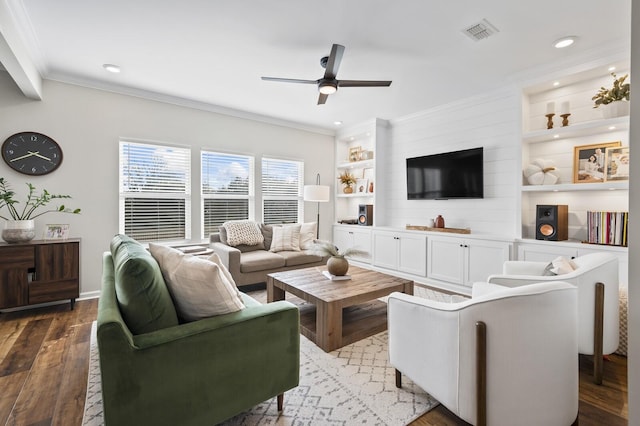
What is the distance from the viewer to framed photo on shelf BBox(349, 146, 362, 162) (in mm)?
5840

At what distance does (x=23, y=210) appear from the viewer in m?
3.32

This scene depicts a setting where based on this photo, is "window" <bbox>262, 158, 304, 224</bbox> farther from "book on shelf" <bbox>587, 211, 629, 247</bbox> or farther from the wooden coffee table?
"book on shelf" <bbox>587, 211, 629, 247</bbox>

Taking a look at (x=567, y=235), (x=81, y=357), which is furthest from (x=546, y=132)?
(x=81, y=357)

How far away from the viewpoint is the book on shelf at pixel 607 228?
280 cm

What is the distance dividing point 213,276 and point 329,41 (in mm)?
2348

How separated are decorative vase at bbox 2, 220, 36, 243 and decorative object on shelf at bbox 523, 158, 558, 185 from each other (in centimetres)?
555

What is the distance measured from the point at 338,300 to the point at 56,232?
334 centimetres

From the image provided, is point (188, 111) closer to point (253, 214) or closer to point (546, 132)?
point (253, 214)

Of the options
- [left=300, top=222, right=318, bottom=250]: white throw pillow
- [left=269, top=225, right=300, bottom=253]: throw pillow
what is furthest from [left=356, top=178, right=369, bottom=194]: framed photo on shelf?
[left=269, top=225, right=300, bottom=253]: throw pillow

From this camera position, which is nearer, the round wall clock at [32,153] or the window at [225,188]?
the round wall clock at [32,153]

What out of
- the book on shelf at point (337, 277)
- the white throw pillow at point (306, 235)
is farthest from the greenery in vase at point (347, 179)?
the book on shelf at point (337, 277)

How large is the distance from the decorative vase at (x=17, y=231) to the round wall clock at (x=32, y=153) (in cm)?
64

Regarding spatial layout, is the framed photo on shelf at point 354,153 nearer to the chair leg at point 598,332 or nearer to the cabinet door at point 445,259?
the cabinet door at point 445,259

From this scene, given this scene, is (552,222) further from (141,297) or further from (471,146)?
(141,297)
